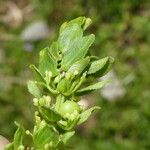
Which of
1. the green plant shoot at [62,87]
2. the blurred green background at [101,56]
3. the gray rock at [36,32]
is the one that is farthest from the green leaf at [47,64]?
the gray rock at [36,32]

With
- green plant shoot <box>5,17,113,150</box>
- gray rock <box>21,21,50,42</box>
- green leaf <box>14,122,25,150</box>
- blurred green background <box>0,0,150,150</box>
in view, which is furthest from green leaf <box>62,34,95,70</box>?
gray rock <box>21,21,50,42</box>

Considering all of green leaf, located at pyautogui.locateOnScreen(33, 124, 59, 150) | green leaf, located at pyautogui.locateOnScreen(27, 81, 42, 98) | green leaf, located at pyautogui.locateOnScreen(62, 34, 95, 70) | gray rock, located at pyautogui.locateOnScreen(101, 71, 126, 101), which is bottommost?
gray rock, located at pyautogui.locateOnScreen(101, 71, 126, 101)

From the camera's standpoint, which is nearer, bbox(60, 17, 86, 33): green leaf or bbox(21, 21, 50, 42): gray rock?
bbox(60, 17, 86, 33): green leaf

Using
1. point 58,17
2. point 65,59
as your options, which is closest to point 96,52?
point 58,17

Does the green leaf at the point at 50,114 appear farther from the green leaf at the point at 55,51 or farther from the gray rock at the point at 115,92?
the gray rock at the point at 115,92

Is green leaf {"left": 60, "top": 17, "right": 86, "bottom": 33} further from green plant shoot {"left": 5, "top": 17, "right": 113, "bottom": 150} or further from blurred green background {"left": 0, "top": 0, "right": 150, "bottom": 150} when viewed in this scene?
blurred green background {"left": 0, "top": 0, "right": 150, "bottom": 150}

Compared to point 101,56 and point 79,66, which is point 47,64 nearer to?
point 79,66
